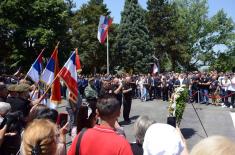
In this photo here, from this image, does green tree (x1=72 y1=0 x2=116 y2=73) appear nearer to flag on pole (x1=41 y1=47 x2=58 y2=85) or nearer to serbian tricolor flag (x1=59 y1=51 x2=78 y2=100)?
flag on pole (x1=41 y1=47 x2=58 y2=85)

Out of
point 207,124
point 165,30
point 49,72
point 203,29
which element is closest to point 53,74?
point 49,72

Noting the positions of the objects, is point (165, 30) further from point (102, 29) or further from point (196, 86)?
point (196, 86)

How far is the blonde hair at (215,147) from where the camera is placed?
1.97 metres

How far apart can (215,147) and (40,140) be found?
147cm

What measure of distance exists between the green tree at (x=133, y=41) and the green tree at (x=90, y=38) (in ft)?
7.69

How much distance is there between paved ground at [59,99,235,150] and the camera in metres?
12.8

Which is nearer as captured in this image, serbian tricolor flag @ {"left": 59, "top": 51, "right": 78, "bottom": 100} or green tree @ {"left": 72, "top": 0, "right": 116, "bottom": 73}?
serbian tricolor flag @ {"left": 59, "top": 51, "right": 78, "bottom": 100}

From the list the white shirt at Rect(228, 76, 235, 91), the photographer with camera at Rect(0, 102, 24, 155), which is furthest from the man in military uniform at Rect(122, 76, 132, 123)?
the photographer with camera at Rect(0, 102, 24, 155)

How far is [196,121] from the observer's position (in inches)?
627

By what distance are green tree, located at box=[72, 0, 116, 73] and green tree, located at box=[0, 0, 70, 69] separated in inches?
452

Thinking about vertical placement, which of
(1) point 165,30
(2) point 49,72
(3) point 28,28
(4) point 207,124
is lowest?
(4) point 207,124

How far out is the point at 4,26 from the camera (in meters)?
40.5

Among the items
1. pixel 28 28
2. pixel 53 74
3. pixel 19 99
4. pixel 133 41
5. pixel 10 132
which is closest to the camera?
pixel 10 132

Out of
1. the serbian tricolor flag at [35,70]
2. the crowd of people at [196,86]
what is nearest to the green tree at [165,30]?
the crowd of people at [196,86]
